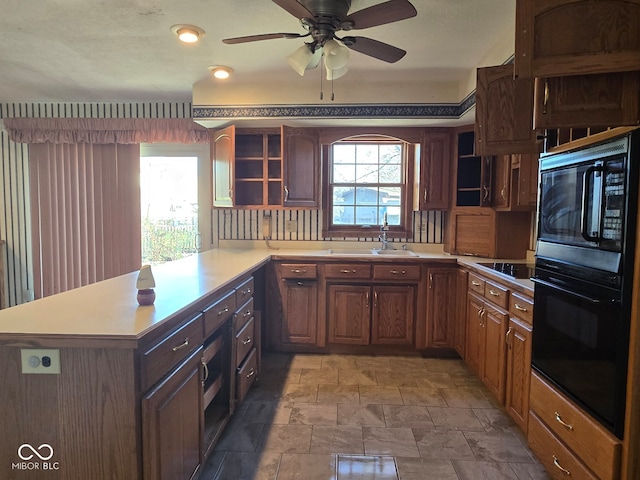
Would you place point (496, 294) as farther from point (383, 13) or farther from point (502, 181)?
point (383, 13)

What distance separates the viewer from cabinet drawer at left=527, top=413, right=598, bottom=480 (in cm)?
156

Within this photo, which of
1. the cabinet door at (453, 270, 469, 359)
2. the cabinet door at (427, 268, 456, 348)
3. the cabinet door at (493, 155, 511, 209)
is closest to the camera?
Answer: the cabinet door at (493, 155, 511, 209)

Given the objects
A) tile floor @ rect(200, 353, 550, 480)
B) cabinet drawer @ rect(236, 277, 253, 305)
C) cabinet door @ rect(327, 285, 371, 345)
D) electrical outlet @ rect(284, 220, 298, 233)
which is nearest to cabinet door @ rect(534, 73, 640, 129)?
tile floor @ rect(200, 353, 550, 480)

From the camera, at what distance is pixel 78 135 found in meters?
3.97

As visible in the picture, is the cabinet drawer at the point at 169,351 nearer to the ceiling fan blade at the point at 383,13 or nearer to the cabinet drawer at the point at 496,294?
the ceiling fan blade at the point at 383,13

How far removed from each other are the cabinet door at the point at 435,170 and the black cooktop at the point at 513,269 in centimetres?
89

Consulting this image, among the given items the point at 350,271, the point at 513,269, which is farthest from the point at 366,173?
the point at 513,269

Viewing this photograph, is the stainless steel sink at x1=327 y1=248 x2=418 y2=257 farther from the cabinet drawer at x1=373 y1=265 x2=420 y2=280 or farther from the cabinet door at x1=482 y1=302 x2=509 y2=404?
the cabinet door at x1=482 y1=302 x2=509 y2=404

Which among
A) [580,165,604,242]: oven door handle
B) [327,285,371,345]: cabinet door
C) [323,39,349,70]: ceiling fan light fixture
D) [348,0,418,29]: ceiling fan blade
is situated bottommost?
[327,285,371,345]: cabinet door

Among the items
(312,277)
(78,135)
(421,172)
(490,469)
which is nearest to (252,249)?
(312,277)

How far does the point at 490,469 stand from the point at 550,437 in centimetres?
41

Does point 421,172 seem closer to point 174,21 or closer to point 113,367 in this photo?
point 174,21

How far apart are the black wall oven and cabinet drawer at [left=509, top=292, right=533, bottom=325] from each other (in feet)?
0.88

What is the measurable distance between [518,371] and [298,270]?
75.1 inches
